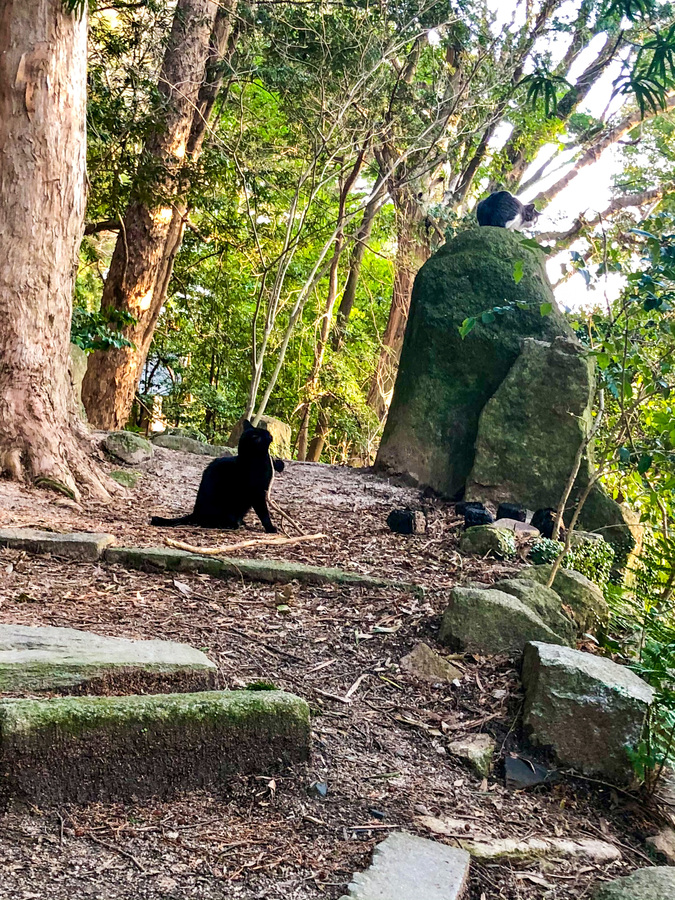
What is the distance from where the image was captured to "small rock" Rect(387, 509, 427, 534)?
5898mm

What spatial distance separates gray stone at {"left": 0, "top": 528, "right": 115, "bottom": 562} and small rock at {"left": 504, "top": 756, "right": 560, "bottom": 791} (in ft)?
7.90

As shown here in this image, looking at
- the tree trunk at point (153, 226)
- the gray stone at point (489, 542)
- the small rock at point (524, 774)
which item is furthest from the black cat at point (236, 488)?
the tree trunk at point (153, 226)

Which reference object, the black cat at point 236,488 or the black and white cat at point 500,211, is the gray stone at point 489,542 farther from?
the black and white cat at point 500,211

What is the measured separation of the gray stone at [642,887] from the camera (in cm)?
208

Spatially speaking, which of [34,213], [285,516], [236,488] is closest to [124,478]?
[236,488]

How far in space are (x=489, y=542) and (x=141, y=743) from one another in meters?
3.61

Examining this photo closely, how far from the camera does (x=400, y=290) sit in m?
14.5

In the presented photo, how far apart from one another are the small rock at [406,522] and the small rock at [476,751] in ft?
9.70

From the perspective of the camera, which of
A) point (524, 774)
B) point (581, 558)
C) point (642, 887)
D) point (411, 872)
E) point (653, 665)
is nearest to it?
point (411, 872)

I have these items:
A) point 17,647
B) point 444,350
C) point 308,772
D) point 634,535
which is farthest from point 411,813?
point 444,350

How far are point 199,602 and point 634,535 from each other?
13.5 ft

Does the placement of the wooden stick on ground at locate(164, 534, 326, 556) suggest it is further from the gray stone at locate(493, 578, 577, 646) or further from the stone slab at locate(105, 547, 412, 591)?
the gray stone at locate(493, 578, 577, 646)

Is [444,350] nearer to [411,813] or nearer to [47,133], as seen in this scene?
[47,133]

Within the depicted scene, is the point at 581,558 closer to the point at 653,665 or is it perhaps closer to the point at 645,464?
the point at 645,464
